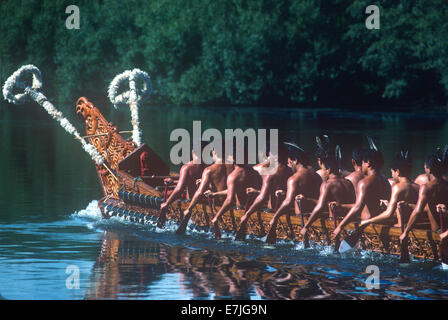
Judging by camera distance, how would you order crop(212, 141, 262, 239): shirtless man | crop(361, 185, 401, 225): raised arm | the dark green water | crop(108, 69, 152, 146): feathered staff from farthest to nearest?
1. crop(108, 69, 152, 146): feathered staff
2. crop(212, 141, 262, 239): shirtless man
3. crop(361, 185, 401, 225): raised arm
4. the dark green water

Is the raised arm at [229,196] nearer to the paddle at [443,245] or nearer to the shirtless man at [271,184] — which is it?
the shirtless man at [271,184]

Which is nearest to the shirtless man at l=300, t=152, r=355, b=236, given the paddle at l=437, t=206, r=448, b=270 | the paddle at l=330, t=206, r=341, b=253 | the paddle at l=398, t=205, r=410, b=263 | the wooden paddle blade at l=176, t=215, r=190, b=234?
the paddle at l=330, t=206, r=341, b=253

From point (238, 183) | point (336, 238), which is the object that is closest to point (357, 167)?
point (336, 238)

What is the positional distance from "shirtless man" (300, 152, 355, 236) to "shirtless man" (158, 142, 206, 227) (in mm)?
3136

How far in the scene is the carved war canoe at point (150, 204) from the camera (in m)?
14.3

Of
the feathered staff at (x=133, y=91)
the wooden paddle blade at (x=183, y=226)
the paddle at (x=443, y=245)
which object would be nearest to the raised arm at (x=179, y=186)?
the wooden paddle blade at (x=183, y=226)

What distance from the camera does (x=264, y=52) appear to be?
66938 mm

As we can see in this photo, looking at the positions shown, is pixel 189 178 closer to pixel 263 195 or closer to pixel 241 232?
pixel 241 232

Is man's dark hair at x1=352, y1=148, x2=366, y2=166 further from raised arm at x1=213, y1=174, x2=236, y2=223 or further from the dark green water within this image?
raised arm at x1=213, y1=174, x2=236, y2=223

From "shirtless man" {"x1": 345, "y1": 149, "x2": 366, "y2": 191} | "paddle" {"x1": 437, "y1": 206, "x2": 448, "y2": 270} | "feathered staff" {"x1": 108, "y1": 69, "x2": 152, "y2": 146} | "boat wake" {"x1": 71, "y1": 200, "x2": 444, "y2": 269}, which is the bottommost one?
"boat wake" {"x1": 71, "y1": 200, "x2": 444, "y2": 269}

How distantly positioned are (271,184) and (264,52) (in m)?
51.6

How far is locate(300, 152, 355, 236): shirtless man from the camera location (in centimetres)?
1486
